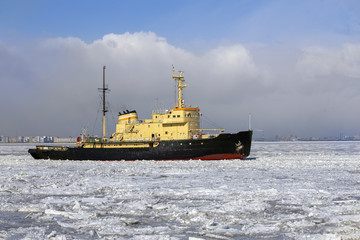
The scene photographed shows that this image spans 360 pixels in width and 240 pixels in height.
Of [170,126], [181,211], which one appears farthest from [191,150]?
[181,211]

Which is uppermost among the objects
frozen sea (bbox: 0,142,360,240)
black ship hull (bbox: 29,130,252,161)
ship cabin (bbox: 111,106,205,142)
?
ship cabin (bbox: 111,106,205,142)

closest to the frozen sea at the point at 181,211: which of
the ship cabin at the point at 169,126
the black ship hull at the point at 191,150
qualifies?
the black ship hull at the point at 191,150

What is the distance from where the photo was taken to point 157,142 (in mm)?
31844

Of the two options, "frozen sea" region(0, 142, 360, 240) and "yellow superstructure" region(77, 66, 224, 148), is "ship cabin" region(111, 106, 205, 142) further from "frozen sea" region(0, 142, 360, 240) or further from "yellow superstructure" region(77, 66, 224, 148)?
"frozen sea" region(0, 142, 360, 240)

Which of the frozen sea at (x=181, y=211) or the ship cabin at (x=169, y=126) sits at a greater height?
the ship cabin at (x=169, y=126)

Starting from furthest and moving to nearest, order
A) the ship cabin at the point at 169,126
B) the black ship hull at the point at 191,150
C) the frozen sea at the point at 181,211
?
the ship cabin at the point at 169,126, the black ship hull at the point at 191,150, the frozen sea at the point at 181,211

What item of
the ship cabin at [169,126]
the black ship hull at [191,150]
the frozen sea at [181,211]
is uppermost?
the ship cabin at [169,126]

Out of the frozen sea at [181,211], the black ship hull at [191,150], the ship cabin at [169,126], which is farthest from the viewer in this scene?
the ship cabin at [169,126]

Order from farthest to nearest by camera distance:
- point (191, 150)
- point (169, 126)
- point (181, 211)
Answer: point (169, 126) → point (191, 150) → point (181, 211)

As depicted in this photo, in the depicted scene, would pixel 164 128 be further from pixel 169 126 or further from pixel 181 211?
pixel 181 211

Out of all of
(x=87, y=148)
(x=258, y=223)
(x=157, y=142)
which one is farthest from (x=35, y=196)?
(x=87, y=148)

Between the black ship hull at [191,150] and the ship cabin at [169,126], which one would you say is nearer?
the black ship hull at [191,150]

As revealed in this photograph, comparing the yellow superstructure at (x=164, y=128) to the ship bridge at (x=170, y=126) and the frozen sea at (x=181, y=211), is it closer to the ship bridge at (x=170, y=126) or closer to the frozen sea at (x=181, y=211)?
the ship bridge at (x=170, y=126)

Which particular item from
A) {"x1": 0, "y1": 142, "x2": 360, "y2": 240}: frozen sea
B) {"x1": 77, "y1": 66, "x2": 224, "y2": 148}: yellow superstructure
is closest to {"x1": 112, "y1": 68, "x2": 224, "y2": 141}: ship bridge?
{"x1": 77, "y1": 66, "x2": 224, "y2": 148}: yellow superstructure
